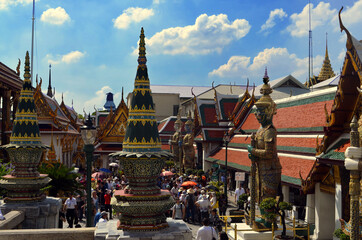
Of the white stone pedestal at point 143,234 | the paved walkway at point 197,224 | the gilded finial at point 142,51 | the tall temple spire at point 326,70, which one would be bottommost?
the paved walkway at point 197,224

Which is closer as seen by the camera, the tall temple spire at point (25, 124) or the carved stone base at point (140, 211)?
the carved stone base at point (140, 211)

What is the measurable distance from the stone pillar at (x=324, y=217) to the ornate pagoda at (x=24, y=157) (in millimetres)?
9800

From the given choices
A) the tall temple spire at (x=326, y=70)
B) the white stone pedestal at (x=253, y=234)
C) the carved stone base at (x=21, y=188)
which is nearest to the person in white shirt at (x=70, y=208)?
the carved stone base at (x=21, y=188)

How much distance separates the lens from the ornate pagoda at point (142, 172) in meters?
7.69

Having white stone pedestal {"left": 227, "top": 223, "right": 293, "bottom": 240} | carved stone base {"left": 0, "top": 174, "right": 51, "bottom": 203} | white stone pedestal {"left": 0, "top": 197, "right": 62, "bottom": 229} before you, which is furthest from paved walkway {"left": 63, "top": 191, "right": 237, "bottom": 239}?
carved stone base {"left": 0, "top": 174, "right": 51, "bottom": 203}

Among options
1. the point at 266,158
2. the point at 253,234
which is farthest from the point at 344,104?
the point at 253,234

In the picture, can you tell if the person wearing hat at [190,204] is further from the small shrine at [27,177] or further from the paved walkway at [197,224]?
the small shrine at [27,177]

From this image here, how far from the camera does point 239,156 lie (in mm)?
27297

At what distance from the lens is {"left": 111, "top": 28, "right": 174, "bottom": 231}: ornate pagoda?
769 centimetres

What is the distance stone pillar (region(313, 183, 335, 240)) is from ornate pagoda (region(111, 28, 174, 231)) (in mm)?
8201

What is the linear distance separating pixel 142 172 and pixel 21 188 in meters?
6.11

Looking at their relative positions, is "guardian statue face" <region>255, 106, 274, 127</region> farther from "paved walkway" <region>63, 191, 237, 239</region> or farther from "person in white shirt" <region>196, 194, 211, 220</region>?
"paved walkway" <region>63, 191, 237, 239</region>

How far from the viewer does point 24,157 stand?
40.1 ft

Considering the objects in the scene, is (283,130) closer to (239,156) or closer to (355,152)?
(239,156)
